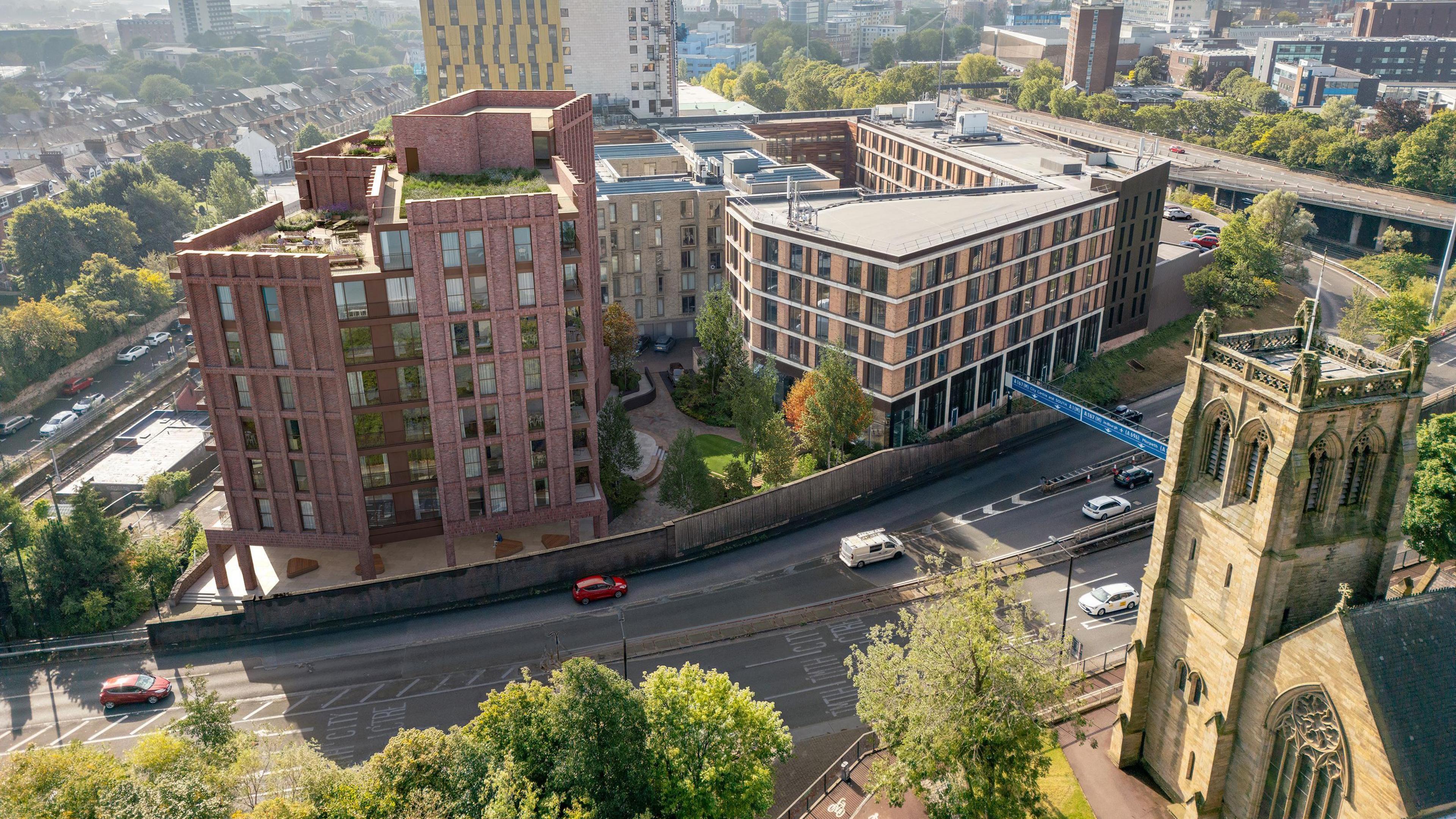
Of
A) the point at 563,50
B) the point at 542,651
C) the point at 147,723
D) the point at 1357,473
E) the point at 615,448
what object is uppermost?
the point at 563,50

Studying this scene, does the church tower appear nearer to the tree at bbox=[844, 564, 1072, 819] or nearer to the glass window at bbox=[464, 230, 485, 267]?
the tree at bbox=[844, 564, 1072, 819]

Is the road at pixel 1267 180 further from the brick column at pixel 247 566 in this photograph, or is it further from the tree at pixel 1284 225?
the brick column at pixel 247 566

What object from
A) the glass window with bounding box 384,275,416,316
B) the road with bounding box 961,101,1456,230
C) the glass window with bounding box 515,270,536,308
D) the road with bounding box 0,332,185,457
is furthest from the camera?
the road with bounding box 961,101,1456,230

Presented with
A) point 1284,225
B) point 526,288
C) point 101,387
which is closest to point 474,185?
point 526,288

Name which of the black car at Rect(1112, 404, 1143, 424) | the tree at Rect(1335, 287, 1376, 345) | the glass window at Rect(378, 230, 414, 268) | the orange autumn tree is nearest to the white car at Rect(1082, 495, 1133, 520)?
the black car at Rect(1112, 404, 1143, 424)

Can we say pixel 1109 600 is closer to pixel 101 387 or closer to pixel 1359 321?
pixel 1359 321

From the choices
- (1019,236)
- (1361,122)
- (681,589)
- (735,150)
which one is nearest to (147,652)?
(681,589)
